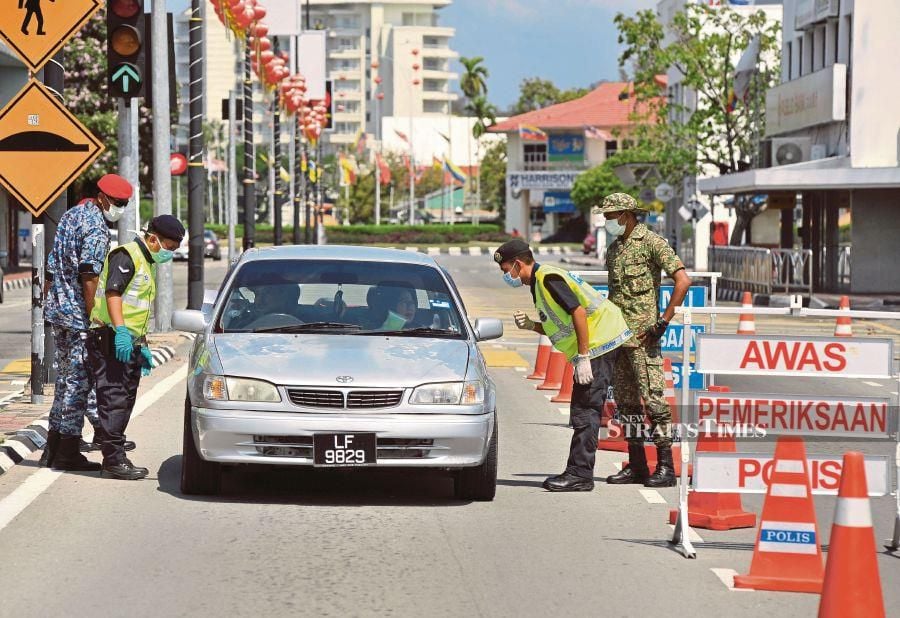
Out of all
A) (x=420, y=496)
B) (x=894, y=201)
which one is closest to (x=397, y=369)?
(x=420, y=496)

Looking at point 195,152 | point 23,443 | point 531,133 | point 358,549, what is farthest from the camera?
point 531,133

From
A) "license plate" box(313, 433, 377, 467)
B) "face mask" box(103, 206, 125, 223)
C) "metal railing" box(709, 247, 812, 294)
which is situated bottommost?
"metal railing" box(709, 247, 812, 294)

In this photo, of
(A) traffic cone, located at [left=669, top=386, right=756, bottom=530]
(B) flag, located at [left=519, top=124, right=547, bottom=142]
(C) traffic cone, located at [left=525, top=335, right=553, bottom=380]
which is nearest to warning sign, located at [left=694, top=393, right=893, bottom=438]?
(A) traffic cone, located at [left=669, top=386, right=756, bottom=530]

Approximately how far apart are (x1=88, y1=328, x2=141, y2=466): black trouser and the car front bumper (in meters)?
1.28

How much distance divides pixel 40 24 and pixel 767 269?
31.0m

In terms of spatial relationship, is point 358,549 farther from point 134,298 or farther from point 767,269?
point 767,269

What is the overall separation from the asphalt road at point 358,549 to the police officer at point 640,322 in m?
0.29

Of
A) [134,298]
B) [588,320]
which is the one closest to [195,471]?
[134,298]

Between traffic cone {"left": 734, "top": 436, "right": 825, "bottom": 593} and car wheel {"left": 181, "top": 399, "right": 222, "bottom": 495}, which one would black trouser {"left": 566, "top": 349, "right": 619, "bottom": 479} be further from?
traffic cone {"left": 734, "top": 436, "right": 825, "bottom": 593}

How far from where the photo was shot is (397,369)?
9750 mm

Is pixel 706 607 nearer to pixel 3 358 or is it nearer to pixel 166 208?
pixel 3 358

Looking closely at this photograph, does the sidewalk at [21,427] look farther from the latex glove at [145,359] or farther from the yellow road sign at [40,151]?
the yellow road sign at [40,151]

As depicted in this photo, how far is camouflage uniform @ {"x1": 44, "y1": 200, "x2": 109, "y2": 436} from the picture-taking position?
1120 centimetres

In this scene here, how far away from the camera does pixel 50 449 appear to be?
11.4 m
